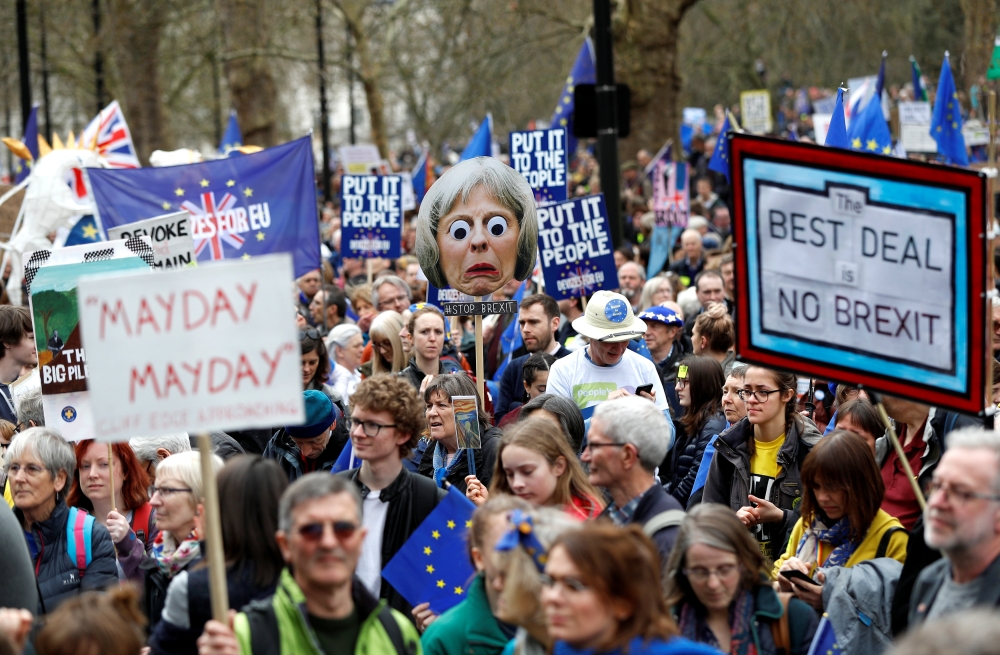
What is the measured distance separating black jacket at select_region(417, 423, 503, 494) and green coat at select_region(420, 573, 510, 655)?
171 cm

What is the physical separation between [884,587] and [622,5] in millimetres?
17206

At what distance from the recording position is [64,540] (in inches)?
187

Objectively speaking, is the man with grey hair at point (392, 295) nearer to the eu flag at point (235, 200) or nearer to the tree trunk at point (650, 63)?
the eu flag at point (235, 200)

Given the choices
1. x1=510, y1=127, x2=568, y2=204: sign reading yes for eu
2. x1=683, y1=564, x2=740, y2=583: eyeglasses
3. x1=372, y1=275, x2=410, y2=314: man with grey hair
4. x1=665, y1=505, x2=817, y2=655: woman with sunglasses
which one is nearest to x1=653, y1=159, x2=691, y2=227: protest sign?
x1=510, y1=127, x2=568, y2=204: sign reading yes for eu

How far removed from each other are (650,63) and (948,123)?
29.5ft

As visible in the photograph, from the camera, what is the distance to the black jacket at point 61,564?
4.64 meters

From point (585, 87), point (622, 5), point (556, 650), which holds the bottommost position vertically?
point (556, 650)

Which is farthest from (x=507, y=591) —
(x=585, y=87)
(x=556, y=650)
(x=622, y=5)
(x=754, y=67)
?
(x=754, y=67)

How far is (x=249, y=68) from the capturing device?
74.0 ft

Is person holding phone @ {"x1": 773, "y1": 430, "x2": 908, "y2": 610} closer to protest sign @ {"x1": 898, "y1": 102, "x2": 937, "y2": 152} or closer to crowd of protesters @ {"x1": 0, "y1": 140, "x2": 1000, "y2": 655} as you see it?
crowd of protesters @ {"x1": 0, "y1": 140, "x2": 1000, "y2": 655}

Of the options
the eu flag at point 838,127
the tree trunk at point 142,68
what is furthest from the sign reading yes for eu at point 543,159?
the tree trunk at point 142,68

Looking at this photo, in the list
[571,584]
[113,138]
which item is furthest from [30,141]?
[571,584]

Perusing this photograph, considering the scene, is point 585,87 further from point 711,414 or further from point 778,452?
point 778,452

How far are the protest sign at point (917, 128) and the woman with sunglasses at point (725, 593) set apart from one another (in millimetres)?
13305
